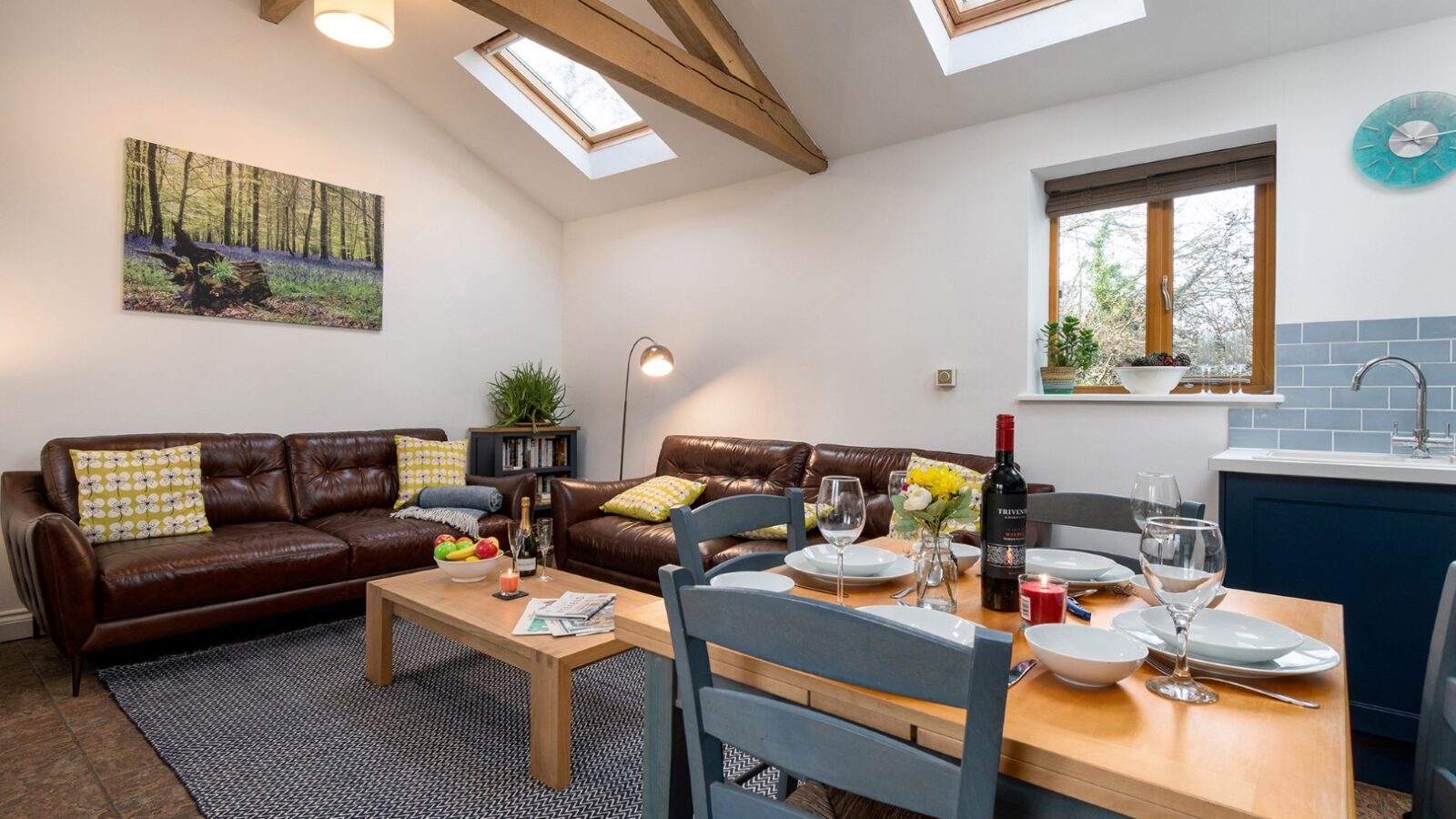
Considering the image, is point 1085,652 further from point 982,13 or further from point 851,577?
point 982,13

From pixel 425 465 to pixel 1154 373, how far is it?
12.1 ft

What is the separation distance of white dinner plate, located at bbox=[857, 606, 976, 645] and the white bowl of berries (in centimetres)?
246

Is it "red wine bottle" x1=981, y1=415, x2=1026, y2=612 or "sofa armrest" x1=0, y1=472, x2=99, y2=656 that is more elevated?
"red wine bottle" x1=981, y1=415, x2=1026, y2=612

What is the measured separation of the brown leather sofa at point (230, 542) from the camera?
2549 millimetres

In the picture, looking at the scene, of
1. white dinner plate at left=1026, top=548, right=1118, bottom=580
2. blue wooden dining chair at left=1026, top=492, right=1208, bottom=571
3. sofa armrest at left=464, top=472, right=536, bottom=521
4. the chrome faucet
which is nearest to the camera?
white dinner plate at left=1026, top=548, right=1118, bottom=580

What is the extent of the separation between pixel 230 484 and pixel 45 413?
2.66 ft

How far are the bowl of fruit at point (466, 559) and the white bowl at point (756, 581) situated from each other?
162cm

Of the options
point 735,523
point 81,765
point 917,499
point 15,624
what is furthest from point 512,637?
point 15,624

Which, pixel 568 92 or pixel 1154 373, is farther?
pixel 568 92

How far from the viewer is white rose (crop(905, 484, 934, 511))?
1.15 meters

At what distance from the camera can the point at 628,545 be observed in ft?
11.1

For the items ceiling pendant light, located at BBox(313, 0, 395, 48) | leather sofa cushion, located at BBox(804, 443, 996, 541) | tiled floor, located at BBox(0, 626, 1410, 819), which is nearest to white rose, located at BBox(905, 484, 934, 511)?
tiled floor, located at BBox(0, 626, 1410, 819)

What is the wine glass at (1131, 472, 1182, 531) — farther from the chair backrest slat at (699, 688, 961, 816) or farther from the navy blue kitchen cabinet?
the navy blue kitchen cabinet

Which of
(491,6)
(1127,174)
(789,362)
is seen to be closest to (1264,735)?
(491,6)
